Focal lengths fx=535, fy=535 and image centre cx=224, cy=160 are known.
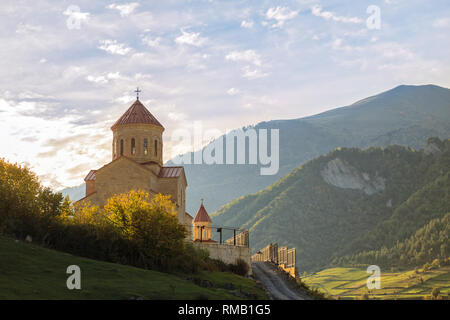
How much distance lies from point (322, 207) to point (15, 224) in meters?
174

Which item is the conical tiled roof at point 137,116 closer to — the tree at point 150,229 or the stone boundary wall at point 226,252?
the stone boundary wall at point 226,252

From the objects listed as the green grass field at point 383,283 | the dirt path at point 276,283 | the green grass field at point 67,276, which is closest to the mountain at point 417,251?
the green grass field at point 383,283

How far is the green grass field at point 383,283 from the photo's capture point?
147 metres

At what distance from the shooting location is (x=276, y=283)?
39.0m

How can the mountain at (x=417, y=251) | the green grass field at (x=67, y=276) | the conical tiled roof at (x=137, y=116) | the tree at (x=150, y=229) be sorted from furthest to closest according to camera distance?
the mountain at (x=417, y=251) → the conical tiled roof at (x=137, y=116) → the tree at (x=150, y=229) → the green grass field at (x=67, y=276)

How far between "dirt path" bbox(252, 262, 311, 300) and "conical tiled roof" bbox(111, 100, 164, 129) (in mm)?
15956

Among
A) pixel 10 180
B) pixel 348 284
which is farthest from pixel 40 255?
pixel 348 284

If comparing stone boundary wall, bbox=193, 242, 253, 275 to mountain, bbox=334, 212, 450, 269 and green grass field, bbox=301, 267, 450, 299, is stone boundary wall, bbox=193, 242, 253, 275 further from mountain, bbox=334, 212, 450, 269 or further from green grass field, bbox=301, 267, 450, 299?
mountain, bbox=334, 212, 450, 269

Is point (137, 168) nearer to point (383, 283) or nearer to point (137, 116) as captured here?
point (137, 116)

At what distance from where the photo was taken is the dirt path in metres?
33.8

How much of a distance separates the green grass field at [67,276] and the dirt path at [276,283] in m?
8.68

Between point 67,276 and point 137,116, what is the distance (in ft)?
92.4

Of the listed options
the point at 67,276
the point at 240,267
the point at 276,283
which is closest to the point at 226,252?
the point at 240,267
